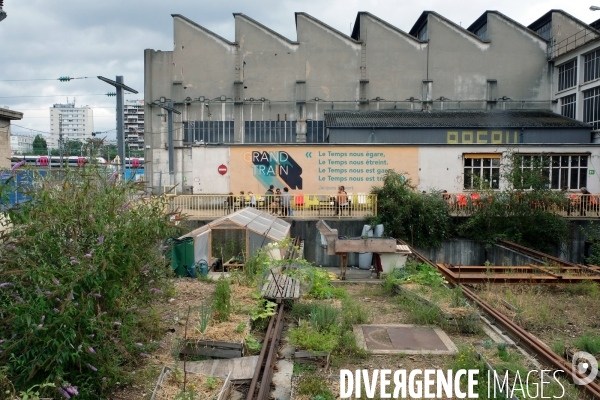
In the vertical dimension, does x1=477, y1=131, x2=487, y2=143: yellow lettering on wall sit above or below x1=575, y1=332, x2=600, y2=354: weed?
above

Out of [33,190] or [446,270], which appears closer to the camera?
[33,190]

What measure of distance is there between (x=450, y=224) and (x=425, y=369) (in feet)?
48.0

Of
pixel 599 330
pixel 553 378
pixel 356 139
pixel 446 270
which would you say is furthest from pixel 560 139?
pixel 553 378

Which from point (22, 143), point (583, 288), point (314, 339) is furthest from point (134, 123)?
point (314, 339)

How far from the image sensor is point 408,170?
24.1 metres

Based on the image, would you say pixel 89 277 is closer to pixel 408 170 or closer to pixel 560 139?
pixel 408 170

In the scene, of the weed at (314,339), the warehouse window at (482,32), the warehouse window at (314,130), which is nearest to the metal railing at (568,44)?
the warehouse window at (482,32)

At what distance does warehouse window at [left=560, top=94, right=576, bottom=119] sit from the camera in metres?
35.6

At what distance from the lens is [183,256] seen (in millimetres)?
13258

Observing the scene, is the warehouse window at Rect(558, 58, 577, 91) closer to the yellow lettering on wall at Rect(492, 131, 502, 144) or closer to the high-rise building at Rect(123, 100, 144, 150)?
the yellow lettering on wall at Rect(492, 131, 502, 144)

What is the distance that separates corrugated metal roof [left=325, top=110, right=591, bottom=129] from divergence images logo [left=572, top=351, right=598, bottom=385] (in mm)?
25039

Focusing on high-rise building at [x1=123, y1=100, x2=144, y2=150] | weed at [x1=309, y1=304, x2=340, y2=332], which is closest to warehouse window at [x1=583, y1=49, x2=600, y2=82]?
weed at [x1=309, y1=304, x2=340, y2=332]

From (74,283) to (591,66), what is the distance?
36.1 m

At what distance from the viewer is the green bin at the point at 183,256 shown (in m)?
13.1
